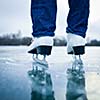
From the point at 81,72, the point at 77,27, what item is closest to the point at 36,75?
the point at 81,72

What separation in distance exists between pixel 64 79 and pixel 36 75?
16cm

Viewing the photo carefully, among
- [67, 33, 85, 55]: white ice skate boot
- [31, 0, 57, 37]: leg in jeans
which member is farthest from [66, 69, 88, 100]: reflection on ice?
[31, 0, 57, 37]: leg in jeans

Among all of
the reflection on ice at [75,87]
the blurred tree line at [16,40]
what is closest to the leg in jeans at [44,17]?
the reflection on ice at [75,87]

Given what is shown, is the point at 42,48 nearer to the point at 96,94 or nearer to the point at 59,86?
the point at 59,86

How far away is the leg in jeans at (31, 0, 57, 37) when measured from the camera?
2457 mm

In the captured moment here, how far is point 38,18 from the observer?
8.09 feet

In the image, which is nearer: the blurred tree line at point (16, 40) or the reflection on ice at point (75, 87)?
the reflection on ice at point (75, 87)

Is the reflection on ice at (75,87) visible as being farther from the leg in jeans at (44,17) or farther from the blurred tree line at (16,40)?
the blurred tree line at (16,40)

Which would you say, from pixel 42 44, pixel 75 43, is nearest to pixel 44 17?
pixel 42 44

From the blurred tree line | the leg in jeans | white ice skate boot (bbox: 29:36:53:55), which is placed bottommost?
the blurred tree line

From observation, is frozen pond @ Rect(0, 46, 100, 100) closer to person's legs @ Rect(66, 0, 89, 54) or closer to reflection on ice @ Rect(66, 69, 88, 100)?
reflection on ice @ Rect(66, 69, 88, 100)

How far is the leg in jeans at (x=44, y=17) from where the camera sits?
2.46 metres

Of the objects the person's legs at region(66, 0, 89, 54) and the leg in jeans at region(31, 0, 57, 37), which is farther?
the person's legs at region(66, 0, 89, 54)

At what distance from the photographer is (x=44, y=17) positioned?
246cm
